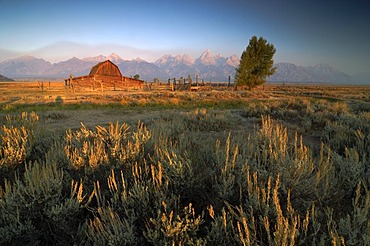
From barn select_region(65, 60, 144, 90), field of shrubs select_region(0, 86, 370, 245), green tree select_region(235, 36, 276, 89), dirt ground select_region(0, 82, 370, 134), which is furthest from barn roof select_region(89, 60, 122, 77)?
field of shrubs select_region(0, 86, 370, 245)

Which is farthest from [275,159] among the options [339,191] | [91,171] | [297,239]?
[91,171]

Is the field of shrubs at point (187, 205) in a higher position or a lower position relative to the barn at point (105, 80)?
lower

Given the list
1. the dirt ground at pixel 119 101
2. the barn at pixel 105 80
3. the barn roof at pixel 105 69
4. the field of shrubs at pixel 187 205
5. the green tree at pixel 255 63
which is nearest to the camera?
the field of shrubs at pixel 187 205

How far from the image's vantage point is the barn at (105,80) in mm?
48688

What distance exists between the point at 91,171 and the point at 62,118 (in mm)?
10707

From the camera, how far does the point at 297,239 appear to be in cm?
213

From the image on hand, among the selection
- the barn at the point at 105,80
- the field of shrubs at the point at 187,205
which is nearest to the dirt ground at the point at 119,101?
the field of shrubs at the point at 187,205

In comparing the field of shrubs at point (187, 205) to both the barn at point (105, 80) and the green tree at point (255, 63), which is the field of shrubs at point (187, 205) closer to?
the green tree at point (255, 63)

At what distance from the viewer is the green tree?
40438 millimetres

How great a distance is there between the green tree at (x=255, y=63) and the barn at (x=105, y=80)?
25.7 m

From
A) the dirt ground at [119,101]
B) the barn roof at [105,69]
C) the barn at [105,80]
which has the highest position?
the barn roof at [105,69]

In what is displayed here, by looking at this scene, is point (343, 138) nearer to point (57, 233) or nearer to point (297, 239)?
point (297, 239)

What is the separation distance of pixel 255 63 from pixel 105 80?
34058mm

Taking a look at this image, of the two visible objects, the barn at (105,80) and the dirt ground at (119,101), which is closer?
the dirt ground at (119,101)
